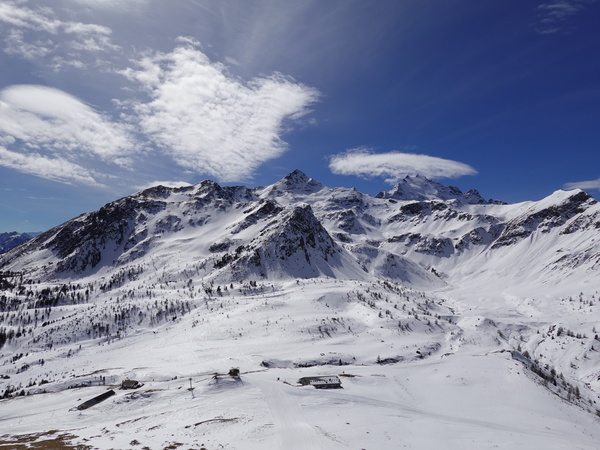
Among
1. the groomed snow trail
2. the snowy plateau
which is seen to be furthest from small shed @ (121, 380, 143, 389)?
Result: the groomed snow trail

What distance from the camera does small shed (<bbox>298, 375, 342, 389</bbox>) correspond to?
65381 mm

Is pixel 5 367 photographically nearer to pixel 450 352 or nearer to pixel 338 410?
pixel 338 410

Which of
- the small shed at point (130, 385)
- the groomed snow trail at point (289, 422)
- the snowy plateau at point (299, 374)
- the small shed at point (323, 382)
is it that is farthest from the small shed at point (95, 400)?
the small shed at point (323, 382)

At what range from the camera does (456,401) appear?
6444cm

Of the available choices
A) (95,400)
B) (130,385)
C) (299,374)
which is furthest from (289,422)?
(130,385)

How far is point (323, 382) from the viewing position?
6588 cm

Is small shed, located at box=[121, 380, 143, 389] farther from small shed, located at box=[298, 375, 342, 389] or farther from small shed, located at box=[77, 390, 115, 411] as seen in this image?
small shed, located at box=[298, 375, 342, 389]

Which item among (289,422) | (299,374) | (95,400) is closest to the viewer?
(289,422)

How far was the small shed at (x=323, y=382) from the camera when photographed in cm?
6538

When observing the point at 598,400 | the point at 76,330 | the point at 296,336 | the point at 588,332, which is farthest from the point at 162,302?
the point at 588,332

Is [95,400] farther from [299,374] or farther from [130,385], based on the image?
[299,374]

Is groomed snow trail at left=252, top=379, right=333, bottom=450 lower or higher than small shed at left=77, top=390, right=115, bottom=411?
lower

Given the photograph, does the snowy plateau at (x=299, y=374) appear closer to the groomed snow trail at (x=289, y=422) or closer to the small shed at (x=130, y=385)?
the groomed snow trail at (x=289, y=422)

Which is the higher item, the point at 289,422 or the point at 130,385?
the point at 130,385
